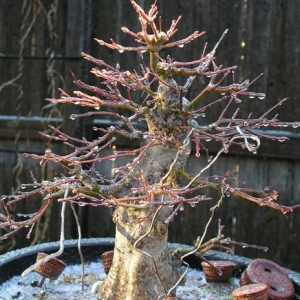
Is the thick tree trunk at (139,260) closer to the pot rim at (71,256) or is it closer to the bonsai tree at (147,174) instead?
the bonsai tree at (147,174)

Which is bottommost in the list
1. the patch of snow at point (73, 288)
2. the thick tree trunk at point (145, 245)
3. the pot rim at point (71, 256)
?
the patch of snow at point (73, 288)

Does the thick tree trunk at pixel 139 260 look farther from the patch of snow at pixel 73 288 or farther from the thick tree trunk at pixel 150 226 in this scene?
the patch of snow at pixel 73 288

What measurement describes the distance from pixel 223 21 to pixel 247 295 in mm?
1709

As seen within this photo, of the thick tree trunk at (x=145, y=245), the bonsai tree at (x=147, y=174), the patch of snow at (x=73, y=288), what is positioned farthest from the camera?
the patch of snow at (x=73, y=288)

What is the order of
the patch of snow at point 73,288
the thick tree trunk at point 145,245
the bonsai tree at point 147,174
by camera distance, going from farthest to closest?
the patch of snow at point 73,288 → the thick tree trunk at point 145,245 → the bonsai tree at point 147,174

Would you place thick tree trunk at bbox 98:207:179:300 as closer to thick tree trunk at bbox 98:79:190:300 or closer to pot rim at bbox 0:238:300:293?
thick tree trunk at bbox 98:79:190:300

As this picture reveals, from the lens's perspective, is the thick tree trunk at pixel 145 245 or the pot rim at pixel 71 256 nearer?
the thick tree trunk at pixel 145 245

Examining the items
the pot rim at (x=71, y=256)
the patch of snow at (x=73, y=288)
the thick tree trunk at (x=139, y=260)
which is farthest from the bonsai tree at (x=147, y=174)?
the pot rim at (x=71, y=256)

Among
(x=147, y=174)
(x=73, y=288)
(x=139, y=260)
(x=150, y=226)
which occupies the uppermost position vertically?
(x=147, y=174)

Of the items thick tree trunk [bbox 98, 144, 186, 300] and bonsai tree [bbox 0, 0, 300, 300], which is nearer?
bonsai tree [bbox 0, 0, 300, 300]

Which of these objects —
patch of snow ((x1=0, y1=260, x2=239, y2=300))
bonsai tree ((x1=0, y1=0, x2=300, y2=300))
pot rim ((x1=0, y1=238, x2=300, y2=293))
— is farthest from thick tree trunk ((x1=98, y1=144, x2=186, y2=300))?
pot rim ((x1=0, y1=238, x2=300, y2=293))

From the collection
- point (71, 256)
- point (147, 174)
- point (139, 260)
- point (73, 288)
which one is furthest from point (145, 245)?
point (71, 256)

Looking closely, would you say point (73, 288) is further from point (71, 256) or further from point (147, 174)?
point (147, 174)

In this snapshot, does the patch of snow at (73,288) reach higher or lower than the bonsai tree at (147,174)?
lower
